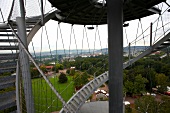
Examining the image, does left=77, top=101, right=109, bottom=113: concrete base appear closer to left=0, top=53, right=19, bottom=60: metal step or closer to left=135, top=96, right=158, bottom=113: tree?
left=0, top=53, right=19, bottom=60: metal step

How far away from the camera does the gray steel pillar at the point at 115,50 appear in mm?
6305

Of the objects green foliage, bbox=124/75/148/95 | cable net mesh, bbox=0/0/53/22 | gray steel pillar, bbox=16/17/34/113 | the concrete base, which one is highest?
cable net mesh, bbox=0/0/53/22

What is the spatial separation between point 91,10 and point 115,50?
12.4 feet

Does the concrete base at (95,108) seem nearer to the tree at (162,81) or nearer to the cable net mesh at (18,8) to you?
the cable net mesh at (18,8)

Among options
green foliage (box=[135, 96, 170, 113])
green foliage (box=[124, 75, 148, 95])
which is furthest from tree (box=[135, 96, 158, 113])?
green foliage (box=[124, 75, 148, 95])

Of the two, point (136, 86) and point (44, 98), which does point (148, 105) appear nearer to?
point (136, 86)

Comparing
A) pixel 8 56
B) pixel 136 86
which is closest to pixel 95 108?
pixel 8 56

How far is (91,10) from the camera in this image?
30.7 ft

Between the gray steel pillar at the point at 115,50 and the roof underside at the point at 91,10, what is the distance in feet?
5.80

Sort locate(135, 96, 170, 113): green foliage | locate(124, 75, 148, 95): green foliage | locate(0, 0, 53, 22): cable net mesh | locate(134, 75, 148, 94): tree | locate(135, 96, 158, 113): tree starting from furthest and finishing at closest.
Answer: locate(134, 75, 148, 94): tree → locate(124, 75, 148, 95): green foliage → locate(135, 96, 158, 113): tree → locate(135, 96, 170, 113): green foliage → locate(0, 0, 53, 22): cable net mesh

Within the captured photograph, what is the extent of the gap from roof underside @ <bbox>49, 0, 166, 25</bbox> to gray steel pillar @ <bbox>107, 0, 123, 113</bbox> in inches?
69.5

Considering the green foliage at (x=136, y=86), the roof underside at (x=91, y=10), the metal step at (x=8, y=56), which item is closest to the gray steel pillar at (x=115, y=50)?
the roof underside at (x=91, y=10)

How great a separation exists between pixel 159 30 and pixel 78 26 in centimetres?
507

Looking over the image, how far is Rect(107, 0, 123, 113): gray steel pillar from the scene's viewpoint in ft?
20.7
